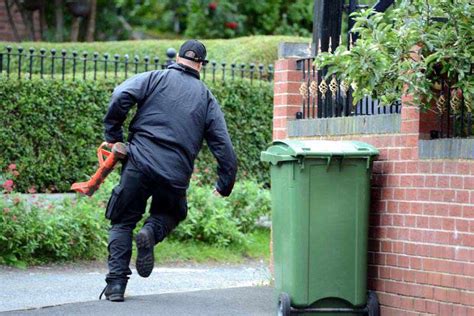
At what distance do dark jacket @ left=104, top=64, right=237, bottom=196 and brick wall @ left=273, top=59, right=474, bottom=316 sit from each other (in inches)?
38.1

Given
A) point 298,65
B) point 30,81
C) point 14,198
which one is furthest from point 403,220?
point 30,81

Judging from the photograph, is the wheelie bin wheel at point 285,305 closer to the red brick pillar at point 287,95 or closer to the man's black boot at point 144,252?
the man's black boot at point 144,252

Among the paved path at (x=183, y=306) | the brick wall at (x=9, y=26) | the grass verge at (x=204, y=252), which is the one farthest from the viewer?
the brick wall at (x=9, y=26)

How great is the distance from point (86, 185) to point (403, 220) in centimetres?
225

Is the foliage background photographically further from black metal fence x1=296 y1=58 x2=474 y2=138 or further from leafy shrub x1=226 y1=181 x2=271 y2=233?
black metal fence x1=296 y1=58 x2=474 y2=138

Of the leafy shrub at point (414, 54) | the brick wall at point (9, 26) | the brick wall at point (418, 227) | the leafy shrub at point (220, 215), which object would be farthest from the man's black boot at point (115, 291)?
the brick wall at point (9, 26)

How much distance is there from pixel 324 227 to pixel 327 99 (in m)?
1.59

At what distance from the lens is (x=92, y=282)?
9406 mm

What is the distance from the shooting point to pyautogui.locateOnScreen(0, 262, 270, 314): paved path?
8.36 metres

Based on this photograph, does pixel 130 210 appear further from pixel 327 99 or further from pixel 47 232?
pixel 47 232

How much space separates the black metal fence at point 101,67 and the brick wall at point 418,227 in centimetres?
509

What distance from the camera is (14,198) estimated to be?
33.8ft

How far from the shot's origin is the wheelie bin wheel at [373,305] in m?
7.02

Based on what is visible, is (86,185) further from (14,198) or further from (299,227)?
(14,198)
